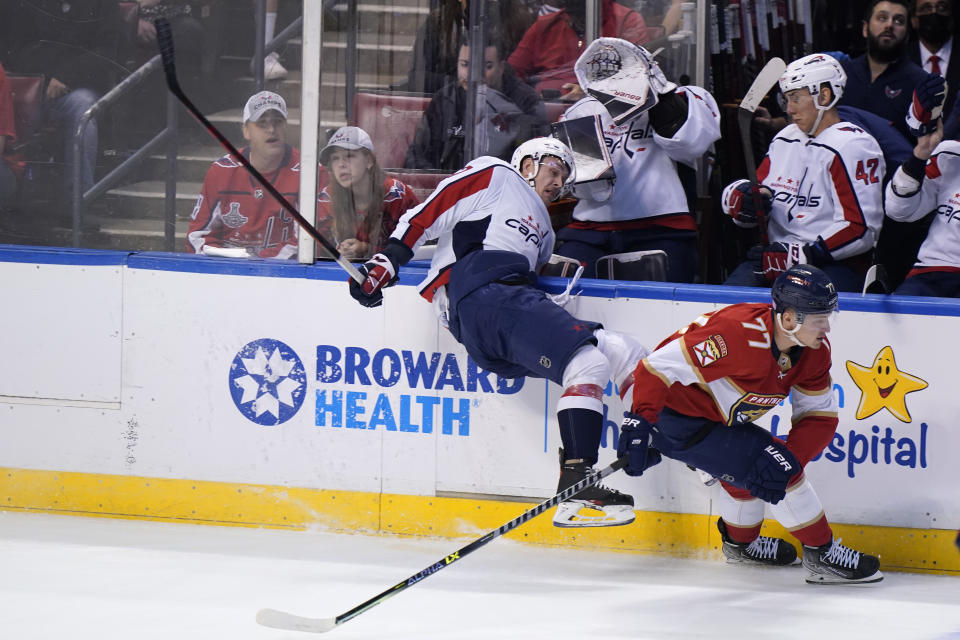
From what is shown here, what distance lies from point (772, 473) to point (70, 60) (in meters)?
2.37

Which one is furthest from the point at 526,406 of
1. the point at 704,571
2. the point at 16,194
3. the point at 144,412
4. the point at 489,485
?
the point at 16,194

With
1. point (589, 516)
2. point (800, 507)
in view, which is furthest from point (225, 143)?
point (800, 507)

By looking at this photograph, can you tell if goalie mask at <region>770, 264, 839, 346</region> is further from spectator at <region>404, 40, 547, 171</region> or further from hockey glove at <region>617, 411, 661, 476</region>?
spectator at <region>404, 40, 547, 171</region>

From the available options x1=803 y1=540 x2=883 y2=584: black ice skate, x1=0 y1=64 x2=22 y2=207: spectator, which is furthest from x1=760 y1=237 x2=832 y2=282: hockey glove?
x1=0 y1=64 x2=22 y2=207: spectator

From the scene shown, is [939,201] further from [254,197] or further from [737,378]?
[254,197]

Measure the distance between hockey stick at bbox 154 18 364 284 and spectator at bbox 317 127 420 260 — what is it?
115 mm

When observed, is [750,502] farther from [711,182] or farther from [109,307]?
[109,307]

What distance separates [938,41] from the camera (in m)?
3.98

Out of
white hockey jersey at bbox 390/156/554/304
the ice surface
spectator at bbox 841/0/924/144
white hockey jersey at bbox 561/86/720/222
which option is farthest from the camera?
spectator at bbox 841/0/924/144

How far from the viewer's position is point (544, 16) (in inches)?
152

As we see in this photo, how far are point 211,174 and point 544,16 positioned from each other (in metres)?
1.15

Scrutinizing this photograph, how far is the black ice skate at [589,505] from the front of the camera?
304 centimetres

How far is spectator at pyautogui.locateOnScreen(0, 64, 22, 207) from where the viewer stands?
12.2 ft

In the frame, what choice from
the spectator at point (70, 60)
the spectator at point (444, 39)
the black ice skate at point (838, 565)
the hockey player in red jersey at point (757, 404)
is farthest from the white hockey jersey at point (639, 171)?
the spectator at point (70, 60)
